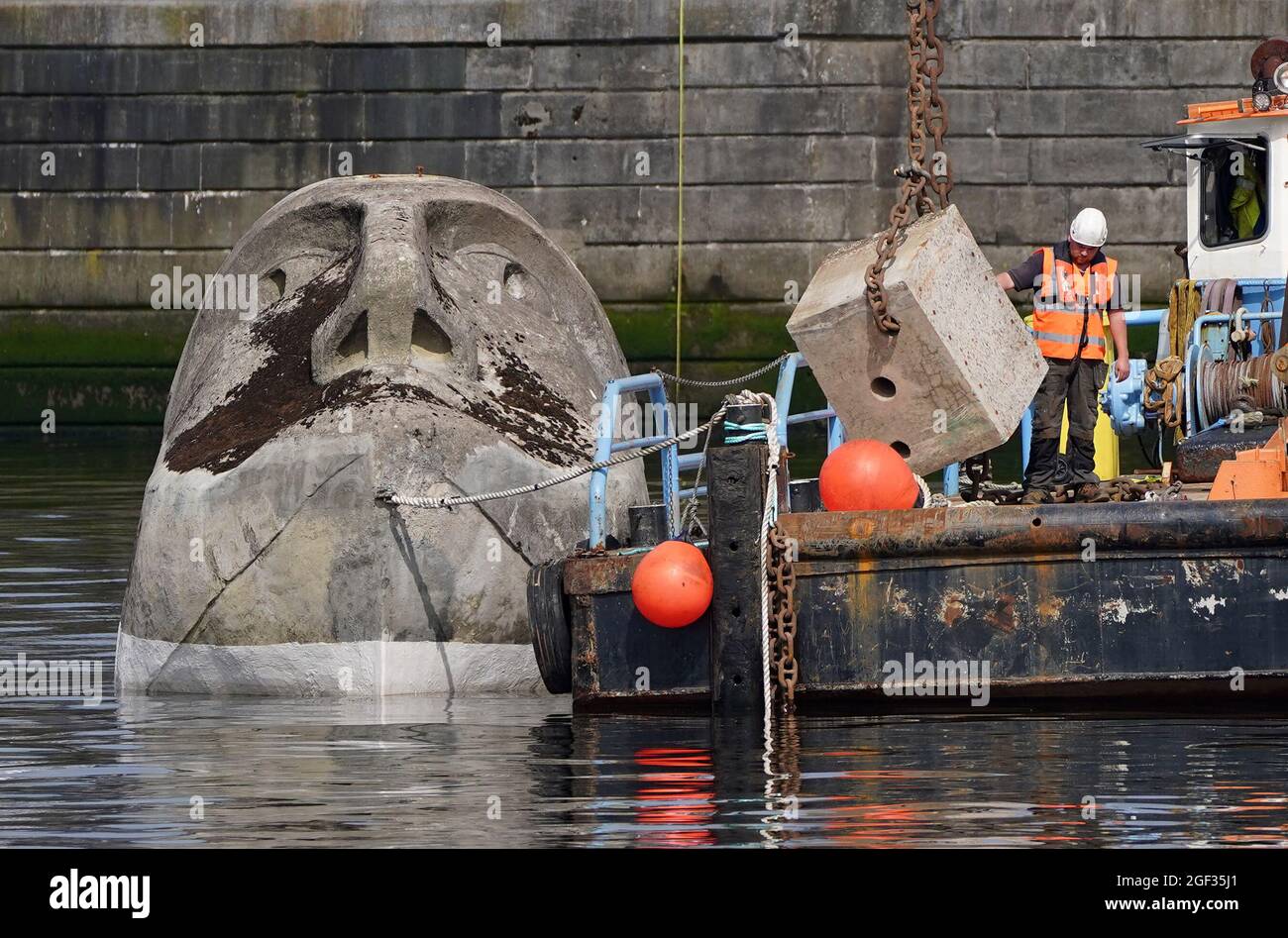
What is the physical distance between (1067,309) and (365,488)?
326 cm

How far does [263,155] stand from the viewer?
89.0ft

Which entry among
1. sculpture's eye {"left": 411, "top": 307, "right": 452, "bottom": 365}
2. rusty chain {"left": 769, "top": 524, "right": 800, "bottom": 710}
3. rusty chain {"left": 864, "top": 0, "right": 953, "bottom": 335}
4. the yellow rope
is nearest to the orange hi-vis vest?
rusty chain {"left": 864, "top": 0, "right": 953, "bottom": 335}

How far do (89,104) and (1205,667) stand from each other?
784 inches

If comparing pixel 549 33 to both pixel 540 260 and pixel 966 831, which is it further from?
pixel 966 831

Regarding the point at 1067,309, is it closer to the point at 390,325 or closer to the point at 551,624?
the point at 551,624

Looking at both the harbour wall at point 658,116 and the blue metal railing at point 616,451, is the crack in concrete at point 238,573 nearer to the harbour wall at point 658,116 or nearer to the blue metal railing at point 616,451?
the blue metal railing at point 616,451

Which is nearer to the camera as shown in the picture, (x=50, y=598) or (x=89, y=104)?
(x=50, y=598)

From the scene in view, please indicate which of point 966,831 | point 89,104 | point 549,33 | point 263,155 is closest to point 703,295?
point 549,33

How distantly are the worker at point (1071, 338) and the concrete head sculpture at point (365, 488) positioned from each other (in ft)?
6.91

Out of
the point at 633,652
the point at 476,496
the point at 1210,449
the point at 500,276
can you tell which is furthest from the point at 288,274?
the point at 1210,449

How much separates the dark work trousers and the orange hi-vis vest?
0.06 metres

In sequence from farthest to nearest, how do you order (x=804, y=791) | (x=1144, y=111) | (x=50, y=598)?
(x=1144, y=111) < (x=50, y=598) < (x=804, y=791)

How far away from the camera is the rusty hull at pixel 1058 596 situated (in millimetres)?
9727
